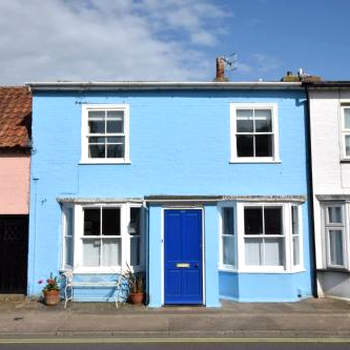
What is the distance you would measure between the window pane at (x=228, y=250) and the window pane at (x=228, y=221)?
0.56 feet

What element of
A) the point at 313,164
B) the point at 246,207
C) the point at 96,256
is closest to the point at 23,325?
the point at 96,256

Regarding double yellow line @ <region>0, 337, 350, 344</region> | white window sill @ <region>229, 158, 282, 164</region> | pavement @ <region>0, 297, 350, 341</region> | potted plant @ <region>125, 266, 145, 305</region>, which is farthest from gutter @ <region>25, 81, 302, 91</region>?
double yellow line @ <region>0, 337, 350, 344</region>

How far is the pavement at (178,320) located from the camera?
31.2ft

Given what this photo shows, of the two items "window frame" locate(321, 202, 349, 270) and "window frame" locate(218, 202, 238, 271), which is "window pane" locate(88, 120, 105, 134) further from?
"window frame" locate(321, 202, 349, 270)

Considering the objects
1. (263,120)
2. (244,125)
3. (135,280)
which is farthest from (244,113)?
(135,280)

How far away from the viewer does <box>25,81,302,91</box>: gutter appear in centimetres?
1359

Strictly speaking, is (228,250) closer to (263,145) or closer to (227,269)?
(227,269)

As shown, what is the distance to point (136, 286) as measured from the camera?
492 inches

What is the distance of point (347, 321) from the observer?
411 inches

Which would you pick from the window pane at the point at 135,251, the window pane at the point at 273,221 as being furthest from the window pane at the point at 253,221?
the window pane at the point at 135,251

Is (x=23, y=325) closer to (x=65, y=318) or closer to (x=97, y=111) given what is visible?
(x=65, y=318)

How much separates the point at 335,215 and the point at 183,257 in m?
4.64

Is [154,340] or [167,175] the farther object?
[167,175]

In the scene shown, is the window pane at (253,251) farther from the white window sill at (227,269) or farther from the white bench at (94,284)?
the white bench at (94,284)
